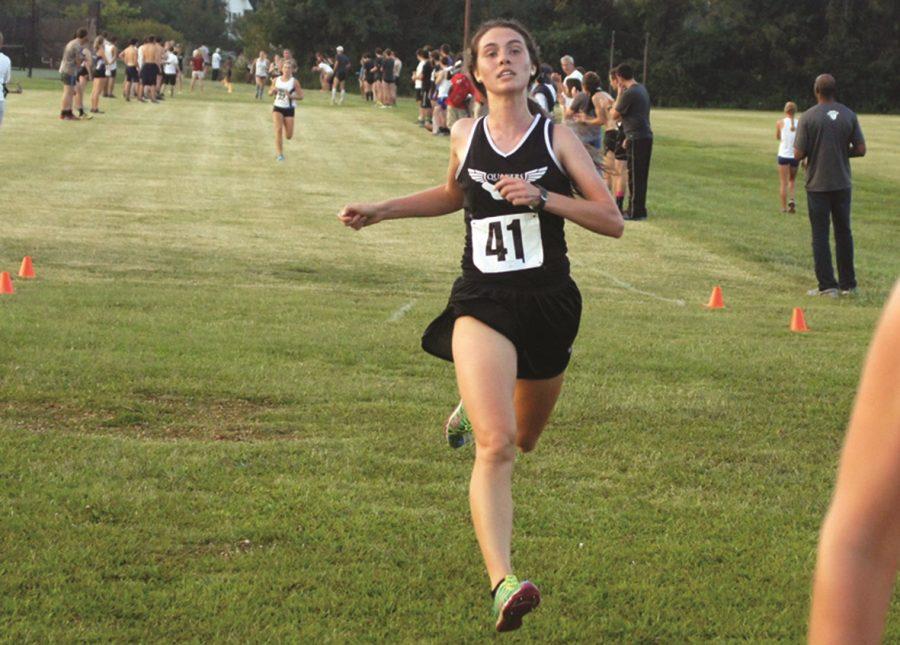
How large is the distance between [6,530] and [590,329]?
22.0 ft

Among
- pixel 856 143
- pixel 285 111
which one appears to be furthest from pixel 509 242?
pixel 285 111

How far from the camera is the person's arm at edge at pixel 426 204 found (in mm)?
5777

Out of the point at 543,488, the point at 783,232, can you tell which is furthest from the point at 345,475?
the point at 783,232

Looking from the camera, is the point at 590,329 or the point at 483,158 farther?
the point at 590,329

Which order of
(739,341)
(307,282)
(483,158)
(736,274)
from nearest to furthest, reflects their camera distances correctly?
(483,158) → (739,341) → (307,282) → (736,274)

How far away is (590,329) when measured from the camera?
11953 millimetres

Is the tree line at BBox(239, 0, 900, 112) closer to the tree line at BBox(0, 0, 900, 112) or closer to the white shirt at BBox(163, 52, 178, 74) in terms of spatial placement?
the tree line at BBox(0, 0, 900, 112)

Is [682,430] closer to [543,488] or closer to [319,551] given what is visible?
[543,488]

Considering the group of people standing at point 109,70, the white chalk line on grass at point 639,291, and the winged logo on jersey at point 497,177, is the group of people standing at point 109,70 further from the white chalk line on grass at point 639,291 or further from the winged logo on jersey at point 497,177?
the winged logo on jersey at point 497,177

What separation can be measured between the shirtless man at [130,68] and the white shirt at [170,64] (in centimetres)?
382

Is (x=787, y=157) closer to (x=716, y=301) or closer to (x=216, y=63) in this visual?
(x=716, y=301)

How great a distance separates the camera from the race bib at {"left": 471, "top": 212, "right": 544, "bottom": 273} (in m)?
5.49

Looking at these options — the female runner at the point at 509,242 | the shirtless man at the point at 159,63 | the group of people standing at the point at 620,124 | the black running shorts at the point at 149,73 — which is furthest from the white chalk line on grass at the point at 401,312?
the black running shorts at the point at 149,73

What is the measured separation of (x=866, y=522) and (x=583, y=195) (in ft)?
13.4
